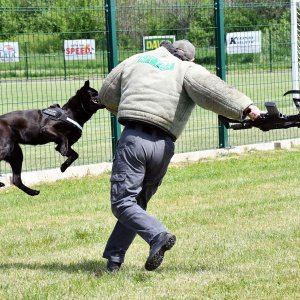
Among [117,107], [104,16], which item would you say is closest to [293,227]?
[117,107]

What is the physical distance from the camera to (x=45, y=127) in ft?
35.6

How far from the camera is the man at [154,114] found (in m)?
6.84

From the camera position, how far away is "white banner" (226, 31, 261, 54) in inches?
616

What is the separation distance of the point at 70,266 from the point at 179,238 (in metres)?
1.48

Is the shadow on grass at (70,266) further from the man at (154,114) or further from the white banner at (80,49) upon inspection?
the white banner at (80,49)

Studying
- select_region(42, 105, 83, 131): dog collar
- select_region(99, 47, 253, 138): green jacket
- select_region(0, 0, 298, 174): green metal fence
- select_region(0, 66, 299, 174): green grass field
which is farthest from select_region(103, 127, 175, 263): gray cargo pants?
select_region(0, 66, 299, 174): green grass field

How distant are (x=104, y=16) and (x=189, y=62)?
6752 millimetres

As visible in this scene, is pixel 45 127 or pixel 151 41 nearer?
pixel 45 127

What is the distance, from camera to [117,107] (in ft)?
24.5

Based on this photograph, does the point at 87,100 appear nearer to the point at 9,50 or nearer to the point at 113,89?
the point at 9,50

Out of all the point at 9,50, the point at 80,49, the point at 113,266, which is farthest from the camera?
the point at 80,49

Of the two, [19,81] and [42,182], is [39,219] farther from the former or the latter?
[19,81]

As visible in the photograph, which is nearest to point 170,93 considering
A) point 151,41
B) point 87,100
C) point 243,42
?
point 87,100

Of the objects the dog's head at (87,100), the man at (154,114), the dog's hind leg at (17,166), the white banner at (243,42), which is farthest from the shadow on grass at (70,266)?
the white banner at (243,42)
